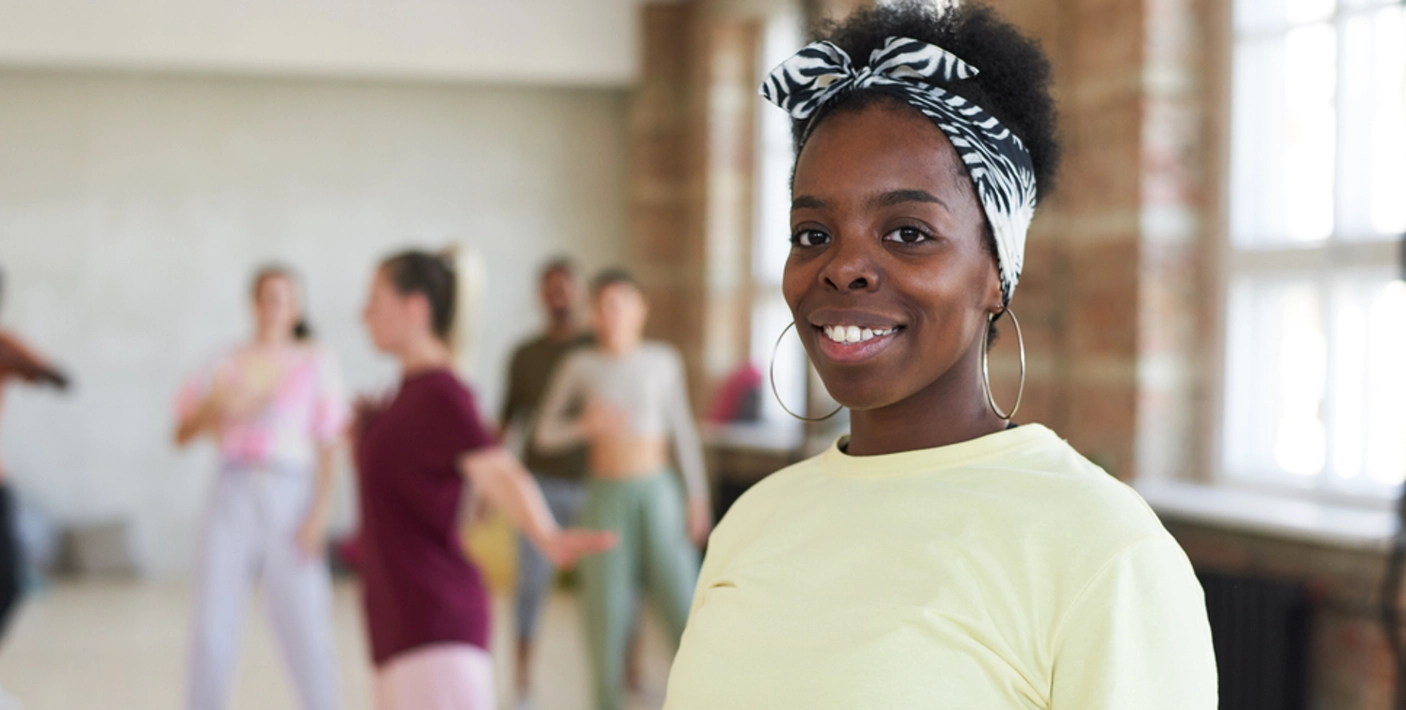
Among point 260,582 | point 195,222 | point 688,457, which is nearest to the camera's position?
point 260,582

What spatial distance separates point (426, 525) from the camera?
263cm

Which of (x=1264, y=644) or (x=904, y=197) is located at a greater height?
(x=904, y=197)

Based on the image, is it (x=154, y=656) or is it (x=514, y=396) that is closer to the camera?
(x=514, y=396)

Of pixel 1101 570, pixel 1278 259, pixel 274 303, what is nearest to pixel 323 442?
pixel 274 303

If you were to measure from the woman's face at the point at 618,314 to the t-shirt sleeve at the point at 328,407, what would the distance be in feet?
3.19

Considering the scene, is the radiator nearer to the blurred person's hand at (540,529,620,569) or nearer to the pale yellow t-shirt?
the blurred person's hand at (540,529,620,569)

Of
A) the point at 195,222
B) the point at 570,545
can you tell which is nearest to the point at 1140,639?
the point at 570,545

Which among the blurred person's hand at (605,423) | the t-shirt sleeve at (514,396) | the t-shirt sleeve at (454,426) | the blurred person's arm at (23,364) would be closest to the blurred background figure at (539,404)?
the t-shirt sleeve at (514,396)

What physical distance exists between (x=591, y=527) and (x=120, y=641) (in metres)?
2.95

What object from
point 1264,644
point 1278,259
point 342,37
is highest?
point 342,37

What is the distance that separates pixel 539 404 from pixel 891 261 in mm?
4685

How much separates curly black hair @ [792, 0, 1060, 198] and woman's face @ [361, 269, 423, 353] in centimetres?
177

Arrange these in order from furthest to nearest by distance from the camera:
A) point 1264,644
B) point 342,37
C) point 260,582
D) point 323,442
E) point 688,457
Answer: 1. point 342,37
2. point 688,457
3. point 323,442
4. point 260,582
5. point 1264,644

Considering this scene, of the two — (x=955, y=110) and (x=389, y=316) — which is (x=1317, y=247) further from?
(x=955, y=110)
